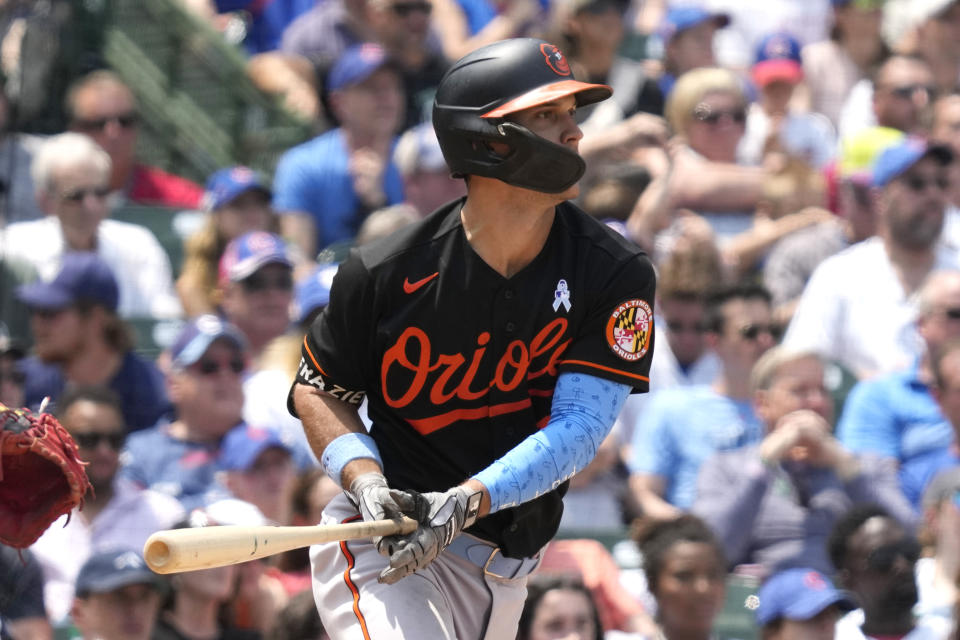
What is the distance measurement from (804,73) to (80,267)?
4.85 metres

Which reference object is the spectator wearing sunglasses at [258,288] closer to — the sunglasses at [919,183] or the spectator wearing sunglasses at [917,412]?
the spectator wearing sunglasses at [917,412]

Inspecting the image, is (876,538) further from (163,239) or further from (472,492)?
(163,239)

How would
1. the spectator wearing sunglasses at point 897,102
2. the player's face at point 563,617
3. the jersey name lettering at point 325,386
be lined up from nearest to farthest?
the jersey name lettering at point 325,386 < the player's face at point 563,617 < the spectator wearing sunglasses at point 897,102

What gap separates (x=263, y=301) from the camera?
7461 millimetres

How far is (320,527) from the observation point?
3662 mm

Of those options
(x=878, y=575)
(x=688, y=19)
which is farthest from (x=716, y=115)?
(x=878, y=575)

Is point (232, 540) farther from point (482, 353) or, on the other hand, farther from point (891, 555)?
point (891, 555)

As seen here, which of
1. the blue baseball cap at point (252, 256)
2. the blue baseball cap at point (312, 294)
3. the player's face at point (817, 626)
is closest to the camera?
the player's face at point (817, 626)

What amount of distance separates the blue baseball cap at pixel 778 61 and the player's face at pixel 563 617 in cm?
477

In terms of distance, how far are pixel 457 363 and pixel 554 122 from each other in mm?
603

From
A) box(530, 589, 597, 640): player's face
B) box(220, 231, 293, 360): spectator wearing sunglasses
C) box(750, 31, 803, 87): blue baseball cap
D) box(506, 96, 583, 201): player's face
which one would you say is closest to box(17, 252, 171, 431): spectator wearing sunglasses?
box(220, 231, 293, 360): spectator wearing sunglasses

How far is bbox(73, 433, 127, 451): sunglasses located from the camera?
20.6ft

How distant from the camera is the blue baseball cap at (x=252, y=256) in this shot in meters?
7.40

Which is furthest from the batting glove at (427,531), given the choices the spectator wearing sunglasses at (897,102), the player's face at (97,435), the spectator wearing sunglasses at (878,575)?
the spectator wearing sunglasses at (897,102)
